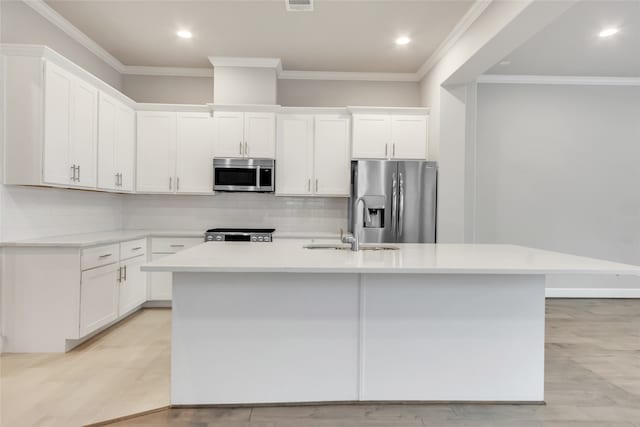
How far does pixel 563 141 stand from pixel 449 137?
6.29ft

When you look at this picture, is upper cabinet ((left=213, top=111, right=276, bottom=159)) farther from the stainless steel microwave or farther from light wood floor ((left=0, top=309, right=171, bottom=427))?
light wood floor ((left=0, top=309, right=171, bottom=427))

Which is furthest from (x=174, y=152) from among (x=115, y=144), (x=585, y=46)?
(x=585, y=46)

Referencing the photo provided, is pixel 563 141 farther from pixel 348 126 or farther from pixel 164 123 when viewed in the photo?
pixel 164 123

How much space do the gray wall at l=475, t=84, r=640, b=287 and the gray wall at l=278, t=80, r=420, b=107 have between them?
3.20 ft

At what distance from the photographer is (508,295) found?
2219mm

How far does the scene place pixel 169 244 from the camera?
4293 millimetres

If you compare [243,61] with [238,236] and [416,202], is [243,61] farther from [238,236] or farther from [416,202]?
[416,202]

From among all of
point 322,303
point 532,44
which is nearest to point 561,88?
point 532,44

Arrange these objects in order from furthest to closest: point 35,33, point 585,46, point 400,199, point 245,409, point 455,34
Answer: point 400,199 < point 585,46 < point 455,34 < point 35,33 < point 245,409

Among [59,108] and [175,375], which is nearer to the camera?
[175,375]

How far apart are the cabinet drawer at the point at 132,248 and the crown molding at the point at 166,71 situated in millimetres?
2233

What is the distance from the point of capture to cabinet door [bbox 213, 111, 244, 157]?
14.7ft

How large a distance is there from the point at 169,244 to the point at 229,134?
1476mm

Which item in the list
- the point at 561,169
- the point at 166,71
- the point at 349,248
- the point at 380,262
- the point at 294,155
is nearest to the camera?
the point at 380,262
